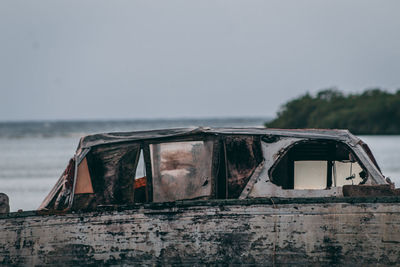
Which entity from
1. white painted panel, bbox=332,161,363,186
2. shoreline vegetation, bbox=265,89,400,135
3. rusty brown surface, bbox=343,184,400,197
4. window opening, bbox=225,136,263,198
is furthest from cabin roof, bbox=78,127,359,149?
shoreline vegetation, bbox=265,89,400,135

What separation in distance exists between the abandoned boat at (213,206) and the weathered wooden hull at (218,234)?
0.04 feet

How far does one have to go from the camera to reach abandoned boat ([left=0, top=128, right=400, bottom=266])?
8867 millimetres

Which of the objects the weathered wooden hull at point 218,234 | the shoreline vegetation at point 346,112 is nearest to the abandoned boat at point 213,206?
the weathered wooden hull at point 218,234

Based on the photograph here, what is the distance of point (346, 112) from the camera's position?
6356 centimetres

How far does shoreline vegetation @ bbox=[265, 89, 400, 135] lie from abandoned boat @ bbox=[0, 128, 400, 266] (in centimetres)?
5269

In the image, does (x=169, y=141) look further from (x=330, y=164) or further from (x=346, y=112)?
(x=346, y=112)

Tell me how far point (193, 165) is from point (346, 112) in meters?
55.8

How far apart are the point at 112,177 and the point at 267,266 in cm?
241

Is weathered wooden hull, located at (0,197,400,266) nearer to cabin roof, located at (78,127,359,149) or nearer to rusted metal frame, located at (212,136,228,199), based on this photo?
rusted metal frame, located at (212,136,228,199)

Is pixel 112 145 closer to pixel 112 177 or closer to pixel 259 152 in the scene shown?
pixel 112 177

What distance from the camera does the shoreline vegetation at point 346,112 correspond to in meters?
61.6

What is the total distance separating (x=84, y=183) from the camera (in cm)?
952

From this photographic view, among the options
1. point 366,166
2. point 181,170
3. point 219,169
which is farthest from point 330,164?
point 181,170

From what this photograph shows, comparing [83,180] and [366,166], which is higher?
[366,166]
